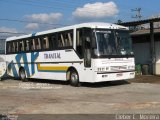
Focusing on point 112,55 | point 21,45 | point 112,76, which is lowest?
point 112,76

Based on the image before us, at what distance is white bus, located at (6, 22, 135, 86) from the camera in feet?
58.3

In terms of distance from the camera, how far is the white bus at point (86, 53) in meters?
17.8

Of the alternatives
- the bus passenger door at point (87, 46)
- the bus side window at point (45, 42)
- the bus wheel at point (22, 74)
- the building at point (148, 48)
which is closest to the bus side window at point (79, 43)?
the bus passenger door at point (87, 46)

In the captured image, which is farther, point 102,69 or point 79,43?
point 79,43

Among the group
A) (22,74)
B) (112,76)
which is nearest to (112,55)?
(112,76)

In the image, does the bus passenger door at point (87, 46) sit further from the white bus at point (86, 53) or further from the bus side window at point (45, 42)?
the bus side window at point (45, 42)

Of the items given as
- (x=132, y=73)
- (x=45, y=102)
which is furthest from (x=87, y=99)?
(x=132, y=73)

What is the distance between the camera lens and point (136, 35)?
31.3 metres

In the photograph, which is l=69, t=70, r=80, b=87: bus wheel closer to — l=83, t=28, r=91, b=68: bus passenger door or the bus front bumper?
l=83, t=28, r=91, b=68: bus passenger door

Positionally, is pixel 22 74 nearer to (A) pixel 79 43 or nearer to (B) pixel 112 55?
(A) pixel 79 43

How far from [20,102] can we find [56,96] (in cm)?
202

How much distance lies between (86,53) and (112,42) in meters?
1.35

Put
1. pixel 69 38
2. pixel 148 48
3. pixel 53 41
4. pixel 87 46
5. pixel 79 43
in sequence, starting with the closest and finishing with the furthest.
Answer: pixel 87 46
pixel 79 43
pixel 69 38
pixel 53 41
pixel 148 48

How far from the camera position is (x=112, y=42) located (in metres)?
18.2
